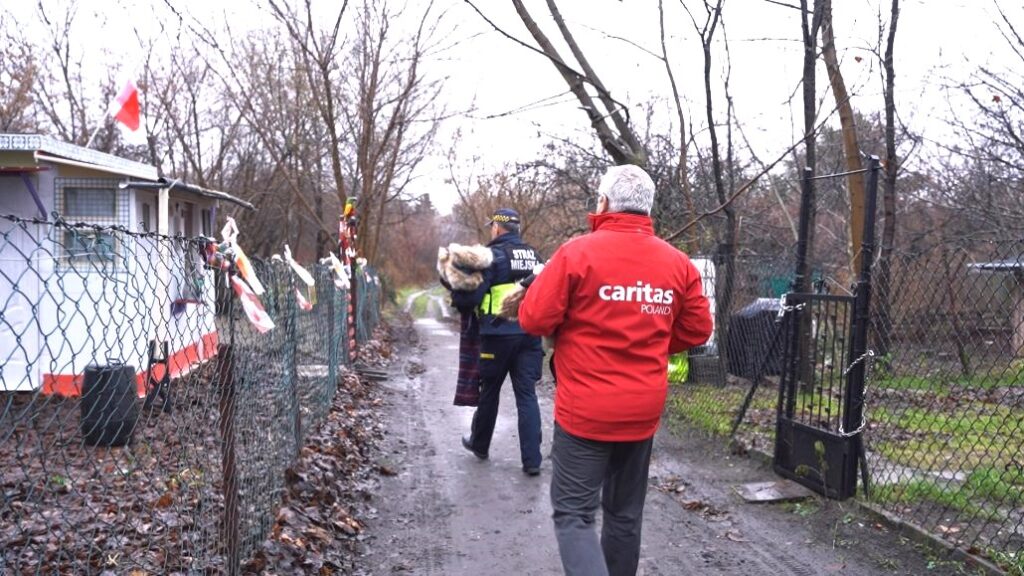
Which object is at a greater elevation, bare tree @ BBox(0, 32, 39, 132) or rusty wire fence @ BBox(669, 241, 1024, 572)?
bare tree @ BBox(0, 32, 39, 132)

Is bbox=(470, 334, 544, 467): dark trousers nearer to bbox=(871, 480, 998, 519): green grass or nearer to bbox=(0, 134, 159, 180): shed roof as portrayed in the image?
bbox=(871, 480, 998, 519): green grass

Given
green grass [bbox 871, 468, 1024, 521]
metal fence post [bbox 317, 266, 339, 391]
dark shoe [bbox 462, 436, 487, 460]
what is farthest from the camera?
metal fence post [bbox 317, 266, 339, 391]

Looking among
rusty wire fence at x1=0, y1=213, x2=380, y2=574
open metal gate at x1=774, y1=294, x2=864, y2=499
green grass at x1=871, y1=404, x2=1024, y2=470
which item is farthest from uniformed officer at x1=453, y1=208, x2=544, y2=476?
green grass at x1=871, y1=404, x2=1024, y2=470

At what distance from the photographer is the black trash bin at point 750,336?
28.3 feet

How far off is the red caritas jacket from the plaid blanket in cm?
319

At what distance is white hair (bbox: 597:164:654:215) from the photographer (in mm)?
3832

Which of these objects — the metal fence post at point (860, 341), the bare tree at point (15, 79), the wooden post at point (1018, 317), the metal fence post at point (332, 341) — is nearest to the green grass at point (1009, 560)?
the wooden post at point (1018, 317)

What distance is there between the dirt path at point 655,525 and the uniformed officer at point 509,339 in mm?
392

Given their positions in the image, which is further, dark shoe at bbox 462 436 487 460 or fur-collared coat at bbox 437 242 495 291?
dark shoe at bbox 462 436 487 460

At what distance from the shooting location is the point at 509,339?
6.59m

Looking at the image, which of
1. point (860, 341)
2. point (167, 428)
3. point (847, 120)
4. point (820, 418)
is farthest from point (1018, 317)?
point (847, 120)

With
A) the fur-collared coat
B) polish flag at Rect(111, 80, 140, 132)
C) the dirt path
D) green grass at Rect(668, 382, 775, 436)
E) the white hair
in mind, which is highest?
polish flag at Rect(111, 80, 140, 132)

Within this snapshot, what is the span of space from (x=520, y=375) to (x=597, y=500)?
2.89 meters

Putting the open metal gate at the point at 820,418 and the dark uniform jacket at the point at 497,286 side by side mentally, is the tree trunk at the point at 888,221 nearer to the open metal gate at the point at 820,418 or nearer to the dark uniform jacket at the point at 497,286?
the open metal gate at the point at 820,418
